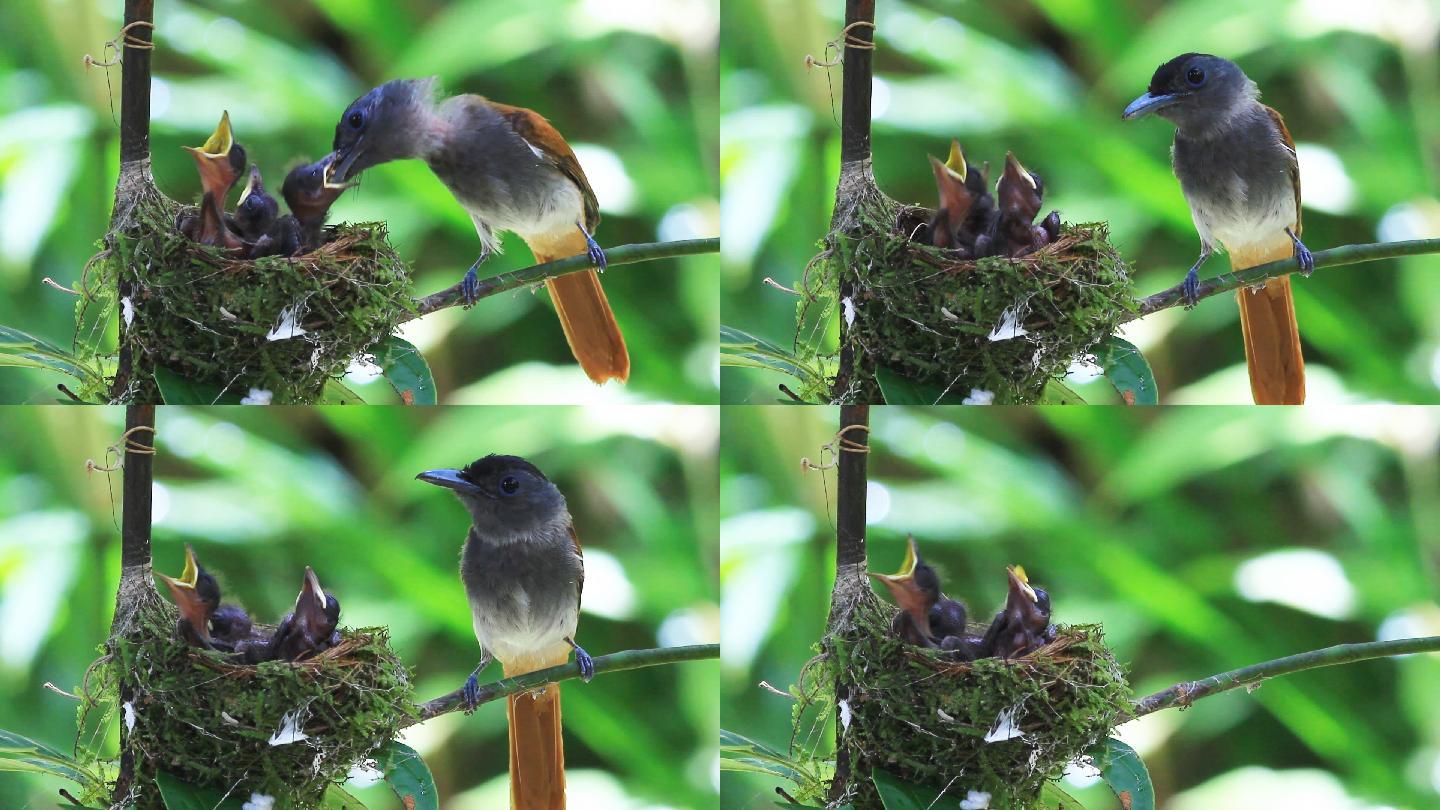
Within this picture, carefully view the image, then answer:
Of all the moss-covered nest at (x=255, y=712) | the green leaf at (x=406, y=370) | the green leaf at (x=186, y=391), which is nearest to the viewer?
the moss-covered nest at (x=255, y=712)

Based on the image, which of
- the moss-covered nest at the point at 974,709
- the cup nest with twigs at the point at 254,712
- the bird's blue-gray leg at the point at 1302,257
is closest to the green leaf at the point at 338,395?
the cup nest with twigs at the point at 254,712

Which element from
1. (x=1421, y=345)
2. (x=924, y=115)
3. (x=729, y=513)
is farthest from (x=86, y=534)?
(x=1421, y=345)

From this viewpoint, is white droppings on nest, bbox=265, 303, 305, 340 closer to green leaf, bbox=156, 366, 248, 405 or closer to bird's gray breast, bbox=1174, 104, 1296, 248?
green leaf, bbox=156, 366, 248, 405

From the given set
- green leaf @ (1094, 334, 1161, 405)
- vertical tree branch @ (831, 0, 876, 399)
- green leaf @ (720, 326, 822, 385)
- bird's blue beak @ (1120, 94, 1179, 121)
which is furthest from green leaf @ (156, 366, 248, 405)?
bird's blue beak @ (1120, 94, 1179, 121)

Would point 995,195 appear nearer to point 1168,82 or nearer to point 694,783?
point 1168,82

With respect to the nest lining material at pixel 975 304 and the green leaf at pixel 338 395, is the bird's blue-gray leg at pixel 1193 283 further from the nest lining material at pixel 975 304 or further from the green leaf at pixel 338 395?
the green leaf at pixel 338 395

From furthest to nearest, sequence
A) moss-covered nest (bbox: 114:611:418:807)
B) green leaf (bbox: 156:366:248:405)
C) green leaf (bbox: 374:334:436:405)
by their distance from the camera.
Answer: green leaf (bbox: 374:334:436:405) < green leaf (bbox: 156:366:248:405) < moss-covered nest (bbox: 114:611:418:807)
